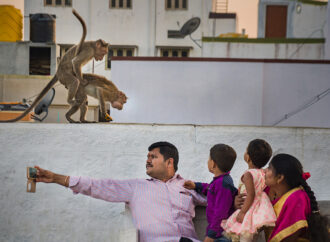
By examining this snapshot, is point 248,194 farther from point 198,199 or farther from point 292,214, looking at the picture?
point 198,199

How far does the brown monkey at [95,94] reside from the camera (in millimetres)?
5926

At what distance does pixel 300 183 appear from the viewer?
316cm

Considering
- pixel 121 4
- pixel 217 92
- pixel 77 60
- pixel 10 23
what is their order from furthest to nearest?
pixel 121 4, pixel 10 23, pixel 217 92, pixel 77 60

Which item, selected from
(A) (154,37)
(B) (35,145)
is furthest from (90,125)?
(A) (154,37)

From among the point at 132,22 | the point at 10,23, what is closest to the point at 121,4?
the point at 132,22

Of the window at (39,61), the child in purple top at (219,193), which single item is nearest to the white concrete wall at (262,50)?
the window at (39,61)

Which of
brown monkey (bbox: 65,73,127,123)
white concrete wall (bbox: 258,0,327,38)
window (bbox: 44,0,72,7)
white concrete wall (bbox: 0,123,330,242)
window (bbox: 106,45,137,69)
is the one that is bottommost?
white concrete wall (bbox: 0,123,330,242)

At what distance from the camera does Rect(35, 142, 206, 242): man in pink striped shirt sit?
360 cm

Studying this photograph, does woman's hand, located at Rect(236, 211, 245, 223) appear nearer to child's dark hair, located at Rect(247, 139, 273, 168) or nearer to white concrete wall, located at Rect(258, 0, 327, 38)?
child's dark hair, located at Rect(247, 139, 273, 168)

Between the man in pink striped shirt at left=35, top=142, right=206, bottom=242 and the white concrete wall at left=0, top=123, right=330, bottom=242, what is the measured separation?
5.60 feet

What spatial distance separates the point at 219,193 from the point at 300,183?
0.55 metres

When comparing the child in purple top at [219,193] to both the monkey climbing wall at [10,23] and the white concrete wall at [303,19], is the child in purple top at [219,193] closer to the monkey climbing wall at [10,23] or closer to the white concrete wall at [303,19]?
the white concrete wall at [303,19]

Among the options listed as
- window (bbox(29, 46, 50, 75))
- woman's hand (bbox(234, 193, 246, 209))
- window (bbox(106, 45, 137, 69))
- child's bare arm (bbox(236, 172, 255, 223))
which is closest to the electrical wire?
woman's hand (bbox(234, 193, 246, 209))

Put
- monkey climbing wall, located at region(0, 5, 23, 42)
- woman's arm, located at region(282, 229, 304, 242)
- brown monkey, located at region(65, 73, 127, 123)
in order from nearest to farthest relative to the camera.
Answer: woman's arm, located at region(282, 229, 304, 242) < brown monkey, located at region(65, 73, 127, 123) < monkey climbing wall, located at region(0, 5, 23, 42)
